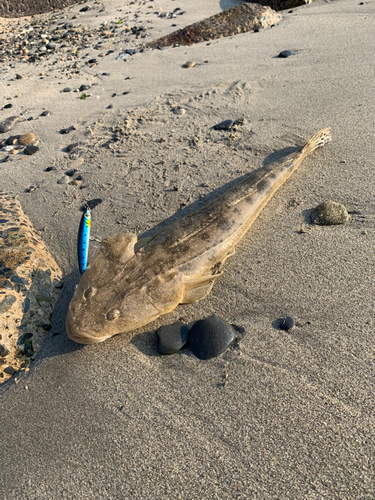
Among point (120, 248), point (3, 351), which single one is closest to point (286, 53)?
point (120, 248)

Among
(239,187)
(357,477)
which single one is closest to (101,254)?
(239,187)

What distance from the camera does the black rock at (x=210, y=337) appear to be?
283cm

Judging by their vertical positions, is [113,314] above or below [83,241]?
below

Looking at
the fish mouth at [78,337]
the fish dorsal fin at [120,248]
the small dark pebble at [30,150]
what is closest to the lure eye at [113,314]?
the fish mouth at [78,337]

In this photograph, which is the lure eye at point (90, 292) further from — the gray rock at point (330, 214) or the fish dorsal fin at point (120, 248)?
the gray rock at point (330, 214)

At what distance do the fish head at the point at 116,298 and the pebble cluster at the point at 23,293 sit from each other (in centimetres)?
44

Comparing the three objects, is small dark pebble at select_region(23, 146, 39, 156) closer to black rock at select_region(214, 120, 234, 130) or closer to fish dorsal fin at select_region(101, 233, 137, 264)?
black rock at select_region(214, 120, 234, 130)

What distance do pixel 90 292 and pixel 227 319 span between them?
1202 millimetres

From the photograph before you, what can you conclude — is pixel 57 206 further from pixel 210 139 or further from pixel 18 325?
pixel 210 139

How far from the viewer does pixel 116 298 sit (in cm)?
293

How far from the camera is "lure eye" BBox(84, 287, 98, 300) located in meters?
2.93

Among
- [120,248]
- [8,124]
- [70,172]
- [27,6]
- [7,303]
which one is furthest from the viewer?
[27,6]

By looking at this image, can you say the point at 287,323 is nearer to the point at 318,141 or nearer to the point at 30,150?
the point at 318,141

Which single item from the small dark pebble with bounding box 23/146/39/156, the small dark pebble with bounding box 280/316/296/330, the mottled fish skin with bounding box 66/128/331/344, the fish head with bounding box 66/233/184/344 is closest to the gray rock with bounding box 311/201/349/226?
the mottled fish skin with bounding box 66/128/331/344
